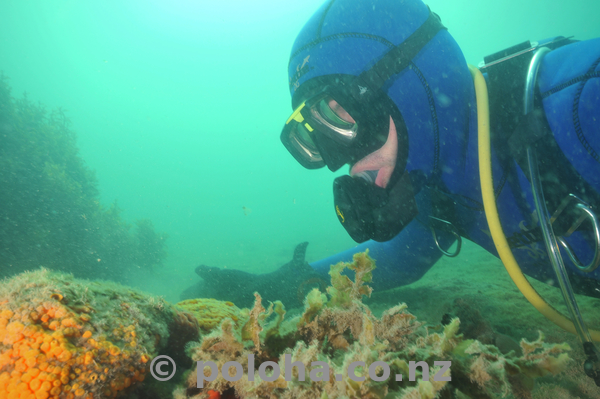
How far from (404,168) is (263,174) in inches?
4702

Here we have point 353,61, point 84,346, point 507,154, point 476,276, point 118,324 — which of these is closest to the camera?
point 84,346

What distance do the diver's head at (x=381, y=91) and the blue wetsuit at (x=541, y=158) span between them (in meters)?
0.22

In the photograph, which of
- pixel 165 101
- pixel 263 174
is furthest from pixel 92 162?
pixel 263 174

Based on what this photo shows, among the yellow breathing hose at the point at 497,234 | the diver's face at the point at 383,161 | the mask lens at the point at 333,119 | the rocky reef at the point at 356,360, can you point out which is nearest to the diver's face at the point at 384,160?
the diver's face at the point at 383,161

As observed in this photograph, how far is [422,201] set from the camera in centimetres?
264

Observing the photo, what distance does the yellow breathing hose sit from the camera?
143cm

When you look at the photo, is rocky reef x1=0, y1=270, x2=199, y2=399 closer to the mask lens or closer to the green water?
the mask lens

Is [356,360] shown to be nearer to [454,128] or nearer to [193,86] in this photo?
[454,128]

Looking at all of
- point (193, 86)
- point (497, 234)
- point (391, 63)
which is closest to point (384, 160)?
point (391, 63)

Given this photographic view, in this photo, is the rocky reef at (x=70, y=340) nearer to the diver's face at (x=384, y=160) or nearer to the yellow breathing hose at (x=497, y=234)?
the diver's face at (x=384, y=160)

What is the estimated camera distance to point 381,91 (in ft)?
6.00

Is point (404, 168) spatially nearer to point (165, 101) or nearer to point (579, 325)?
point (579, 325)

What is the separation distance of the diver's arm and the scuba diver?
112 cm

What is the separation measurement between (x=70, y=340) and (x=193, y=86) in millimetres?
125013
